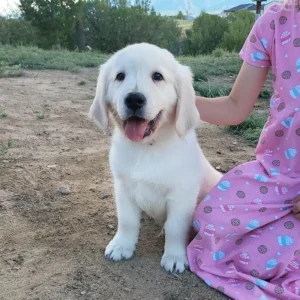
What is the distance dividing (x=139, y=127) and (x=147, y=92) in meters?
0.16

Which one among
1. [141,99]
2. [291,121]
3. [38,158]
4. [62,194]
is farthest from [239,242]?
[38,158]

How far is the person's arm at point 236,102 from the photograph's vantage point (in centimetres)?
214

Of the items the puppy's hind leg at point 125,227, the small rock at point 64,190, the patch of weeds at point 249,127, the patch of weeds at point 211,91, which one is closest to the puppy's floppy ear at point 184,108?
the puppy's hind leg at point 125,227

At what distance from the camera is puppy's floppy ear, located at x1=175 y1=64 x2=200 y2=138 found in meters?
1.90

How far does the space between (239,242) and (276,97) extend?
0.68 metres

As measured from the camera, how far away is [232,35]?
52.5 feet

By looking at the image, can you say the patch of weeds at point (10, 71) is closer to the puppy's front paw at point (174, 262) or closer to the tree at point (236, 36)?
the puppy's front paw at point (174, 262)

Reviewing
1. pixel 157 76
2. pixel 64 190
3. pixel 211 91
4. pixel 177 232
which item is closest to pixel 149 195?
pixel 177 232

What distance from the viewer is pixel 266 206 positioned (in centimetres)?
190

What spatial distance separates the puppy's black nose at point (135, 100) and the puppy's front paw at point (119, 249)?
0.68 meters

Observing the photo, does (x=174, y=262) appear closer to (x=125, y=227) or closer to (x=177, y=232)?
(x=177, y=232)

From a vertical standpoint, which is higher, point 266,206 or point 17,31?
point 266,206

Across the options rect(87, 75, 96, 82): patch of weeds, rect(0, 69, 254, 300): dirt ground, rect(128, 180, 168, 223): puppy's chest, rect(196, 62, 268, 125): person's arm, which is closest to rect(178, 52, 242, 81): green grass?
rect(87, 75, 96, 82): patch of weeds

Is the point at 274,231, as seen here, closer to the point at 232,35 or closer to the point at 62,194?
the point at 62,194
